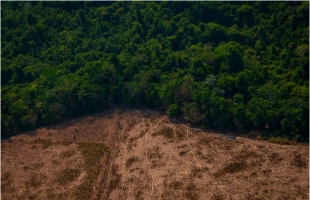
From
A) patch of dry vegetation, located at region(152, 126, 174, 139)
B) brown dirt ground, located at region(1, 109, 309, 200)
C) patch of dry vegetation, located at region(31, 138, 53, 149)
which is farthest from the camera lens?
patch of dry vegetation, located at region(31, 138, 53, 149)

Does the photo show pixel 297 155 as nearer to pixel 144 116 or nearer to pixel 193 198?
pixel 193 198

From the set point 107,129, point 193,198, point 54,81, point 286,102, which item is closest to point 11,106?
point 54,81

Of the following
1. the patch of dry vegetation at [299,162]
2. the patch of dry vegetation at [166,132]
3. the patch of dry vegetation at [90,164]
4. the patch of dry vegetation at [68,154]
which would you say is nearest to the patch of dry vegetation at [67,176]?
the patch of dry vegetation at [90,164]

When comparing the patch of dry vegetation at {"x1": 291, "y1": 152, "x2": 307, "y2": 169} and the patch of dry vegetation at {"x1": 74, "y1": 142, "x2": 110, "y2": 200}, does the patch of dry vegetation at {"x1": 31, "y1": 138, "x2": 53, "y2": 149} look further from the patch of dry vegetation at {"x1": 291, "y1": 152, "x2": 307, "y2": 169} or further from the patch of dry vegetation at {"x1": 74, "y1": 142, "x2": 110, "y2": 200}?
the patch of dry vegetation at {"x1": 291, "y1": 152, "x2": 307, "y2": 169}

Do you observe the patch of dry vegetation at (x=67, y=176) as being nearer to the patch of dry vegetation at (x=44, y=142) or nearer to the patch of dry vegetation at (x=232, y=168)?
the patch of dry vegetation at (x=44, y=142)

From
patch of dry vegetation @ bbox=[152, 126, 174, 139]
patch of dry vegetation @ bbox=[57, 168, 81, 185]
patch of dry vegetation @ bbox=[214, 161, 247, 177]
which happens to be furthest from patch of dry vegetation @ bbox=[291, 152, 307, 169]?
patch of dry vegetation @ bbox=[57, 168, 81, 185]

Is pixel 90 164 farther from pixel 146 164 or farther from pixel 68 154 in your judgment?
pixel 146 164
